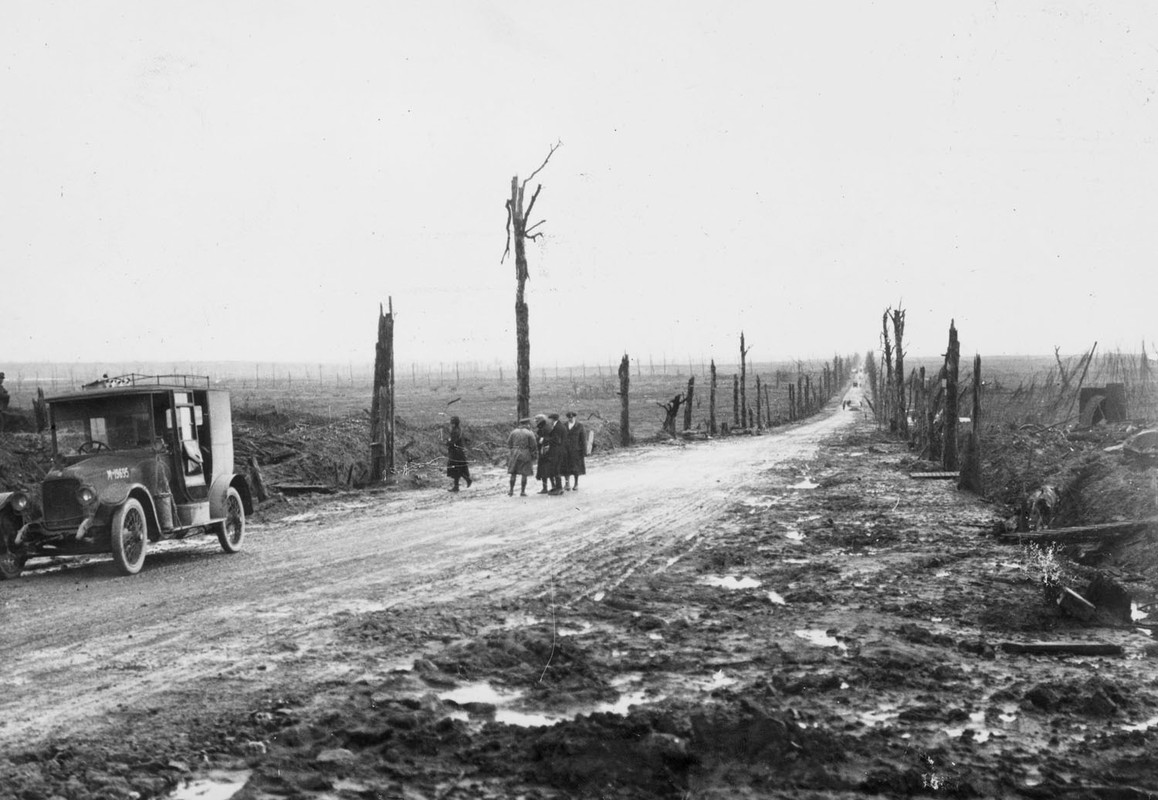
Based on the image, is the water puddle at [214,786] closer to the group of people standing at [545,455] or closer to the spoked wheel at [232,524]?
the spoked wheel at [232,524]

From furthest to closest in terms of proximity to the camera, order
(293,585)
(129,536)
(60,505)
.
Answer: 1. (129,536)
2. (60,505)
3. (293,585)

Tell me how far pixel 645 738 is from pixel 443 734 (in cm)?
121

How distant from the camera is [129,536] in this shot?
453 inches

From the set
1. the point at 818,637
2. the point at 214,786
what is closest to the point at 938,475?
the point at 818,637

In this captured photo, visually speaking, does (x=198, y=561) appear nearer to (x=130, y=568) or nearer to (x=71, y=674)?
(x=130, y=568)

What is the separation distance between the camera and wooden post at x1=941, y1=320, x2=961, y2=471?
800 inches

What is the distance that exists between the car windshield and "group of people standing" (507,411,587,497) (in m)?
8.72

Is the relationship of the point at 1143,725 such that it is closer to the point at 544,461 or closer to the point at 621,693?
the point at 621,693

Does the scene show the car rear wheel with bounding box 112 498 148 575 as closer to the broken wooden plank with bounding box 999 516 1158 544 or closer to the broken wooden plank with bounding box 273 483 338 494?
the broken wooden plank with bounding box 273 483 338 494

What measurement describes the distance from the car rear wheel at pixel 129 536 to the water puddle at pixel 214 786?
22.2 feet

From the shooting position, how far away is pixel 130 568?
11.4m

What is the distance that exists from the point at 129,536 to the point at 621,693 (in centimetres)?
746

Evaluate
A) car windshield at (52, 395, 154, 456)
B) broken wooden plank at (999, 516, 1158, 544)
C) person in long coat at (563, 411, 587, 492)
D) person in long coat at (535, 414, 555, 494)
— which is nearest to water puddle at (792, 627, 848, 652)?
broken wooden plank at (999, 516, 1158, 544)

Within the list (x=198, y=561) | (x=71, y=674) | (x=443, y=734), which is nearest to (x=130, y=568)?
(x=198, y=561)
